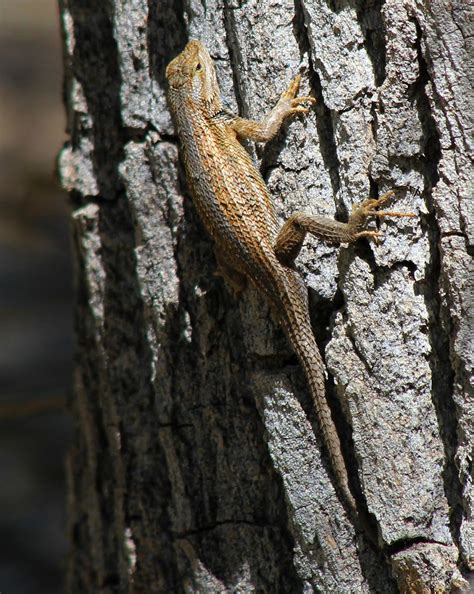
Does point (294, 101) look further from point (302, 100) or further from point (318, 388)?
point (318, 388)

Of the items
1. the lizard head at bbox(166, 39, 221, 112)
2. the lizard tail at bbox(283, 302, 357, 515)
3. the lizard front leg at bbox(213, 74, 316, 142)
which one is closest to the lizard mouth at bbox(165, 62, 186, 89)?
the lizard head at bbox(166, 39, 221, 112)

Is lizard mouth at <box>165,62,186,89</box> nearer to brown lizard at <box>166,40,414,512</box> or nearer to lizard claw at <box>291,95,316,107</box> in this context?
brown lizard at <box>166,40,414,512</box>

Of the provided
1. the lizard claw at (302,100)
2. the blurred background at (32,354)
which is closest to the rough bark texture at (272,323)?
the lizard claw at (302,100)

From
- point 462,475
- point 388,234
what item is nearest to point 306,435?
point 462,475

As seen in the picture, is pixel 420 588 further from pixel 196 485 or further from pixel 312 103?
pixel 312 103

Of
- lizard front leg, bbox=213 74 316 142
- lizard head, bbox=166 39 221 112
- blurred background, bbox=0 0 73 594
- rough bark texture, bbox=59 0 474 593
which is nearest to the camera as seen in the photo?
rough bark texture, bbox=59 0 474 593

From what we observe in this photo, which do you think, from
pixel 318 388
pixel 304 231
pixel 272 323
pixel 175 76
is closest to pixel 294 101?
pixel 304 231

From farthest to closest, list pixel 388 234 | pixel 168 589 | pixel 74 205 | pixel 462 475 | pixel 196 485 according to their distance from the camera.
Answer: pixel 74 205, pixel 168 589, pixel 196 485, pixel 388 234, pixel 462 475

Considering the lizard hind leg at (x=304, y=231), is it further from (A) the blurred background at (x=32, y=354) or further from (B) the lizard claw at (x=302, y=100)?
(A) the blurred background at (x=32, y=354)
